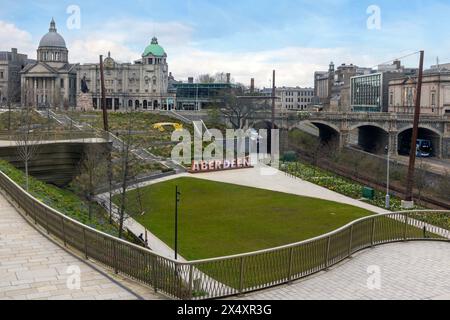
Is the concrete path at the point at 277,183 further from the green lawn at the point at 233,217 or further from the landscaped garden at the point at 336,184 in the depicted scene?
the green lawn at the point at 233,217

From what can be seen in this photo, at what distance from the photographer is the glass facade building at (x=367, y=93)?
104562 mm

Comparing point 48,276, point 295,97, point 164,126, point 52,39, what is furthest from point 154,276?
point 295,97

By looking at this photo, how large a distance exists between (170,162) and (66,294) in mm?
39040

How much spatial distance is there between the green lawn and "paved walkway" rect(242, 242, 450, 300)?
885 cm

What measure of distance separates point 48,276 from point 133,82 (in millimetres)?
A: 104987

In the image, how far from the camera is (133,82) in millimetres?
113000

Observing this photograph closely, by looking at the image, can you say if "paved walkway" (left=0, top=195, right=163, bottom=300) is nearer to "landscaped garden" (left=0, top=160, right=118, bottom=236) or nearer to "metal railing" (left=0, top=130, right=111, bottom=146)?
"landscaped garden" (left=0, top=160, right=118, bottom=236)

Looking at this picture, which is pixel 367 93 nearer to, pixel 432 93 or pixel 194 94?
pixel 432 93

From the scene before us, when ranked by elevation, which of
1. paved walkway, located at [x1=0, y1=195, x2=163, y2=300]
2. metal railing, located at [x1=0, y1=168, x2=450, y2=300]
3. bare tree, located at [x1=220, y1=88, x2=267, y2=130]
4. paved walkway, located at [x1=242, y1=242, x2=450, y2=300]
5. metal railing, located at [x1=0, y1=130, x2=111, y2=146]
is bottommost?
paved walkway, located at [x1=242, y1=242, x2=450, y2=300]

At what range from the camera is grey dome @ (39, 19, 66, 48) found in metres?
122

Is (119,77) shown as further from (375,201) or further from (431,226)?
(431,226)

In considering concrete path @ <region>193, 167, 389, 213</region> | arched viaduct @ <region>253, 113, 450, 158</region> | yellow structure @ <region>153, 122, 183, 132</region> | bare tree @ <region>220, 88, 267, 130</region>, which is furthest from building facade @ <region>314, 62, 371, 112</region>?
concrete path @ <region>193, 167, 389, 213</region>

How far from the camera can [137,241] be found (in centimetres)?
2344
